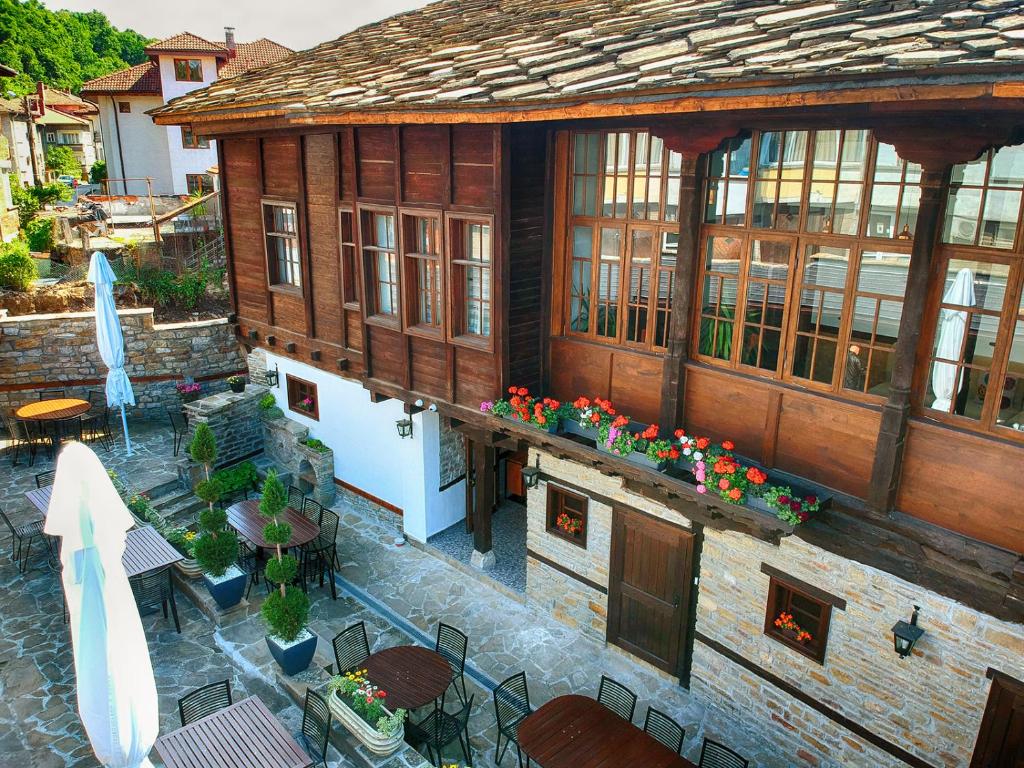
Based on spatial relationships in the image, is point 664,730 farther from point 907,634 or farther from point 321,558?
point 321,558

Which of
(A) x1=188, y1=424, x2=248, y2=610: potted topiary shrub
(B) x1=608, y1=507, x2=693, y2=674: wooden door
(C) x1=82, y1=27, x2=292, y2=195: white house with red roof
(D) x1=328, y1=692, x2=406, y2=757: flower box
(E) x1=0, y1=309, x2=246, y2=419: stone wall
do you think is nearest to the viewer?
(D) x1=328, y1=692, x2=406, y2=757: flower box

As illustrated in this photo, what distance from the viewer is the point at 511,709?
27.6 feet

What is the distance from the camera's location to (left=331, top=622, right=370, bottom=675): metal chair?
925 cm

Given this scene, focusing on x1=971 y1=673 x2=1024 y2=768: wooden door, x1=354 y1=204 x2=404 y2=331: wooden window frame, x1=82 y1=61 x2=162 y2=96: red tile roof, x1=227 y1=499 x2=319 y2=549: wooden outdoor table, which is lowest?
x1=227 y1=499 x2=319 y2=549: wooden outdoor table

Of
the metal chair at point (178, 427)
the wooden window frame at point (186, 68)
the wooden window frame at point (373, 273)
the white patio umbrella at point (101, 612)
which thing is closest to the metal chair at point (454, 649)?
the white patio umbrella at point (101, 612)

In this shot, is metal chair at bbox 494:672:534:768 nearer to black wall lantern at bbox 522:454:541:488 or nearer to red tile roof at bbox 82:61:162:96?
black wall lantern at bbox 522:454:541:488

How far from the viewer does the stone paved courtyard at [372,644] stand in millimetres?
8781

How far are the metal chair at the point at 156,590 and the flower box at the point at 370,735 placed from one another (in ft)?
12.3

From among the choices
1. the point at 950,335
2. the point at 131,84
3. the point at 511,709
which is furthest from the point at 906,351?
the point at 131,84

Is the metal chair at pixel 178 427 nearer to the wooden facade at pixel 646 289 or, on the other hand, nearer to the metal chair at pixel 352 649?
the wooden facade at pixel 646 289

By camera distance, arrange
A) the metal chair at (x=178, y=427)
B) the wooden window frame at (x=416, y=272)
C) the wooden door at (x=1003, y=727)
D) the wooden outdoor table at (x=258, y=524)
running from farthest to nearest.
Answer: the metal chair at (x=178, y=427)
the wooden outdoor table at (x=258, y=524)
the wooden window frame at (x=416, y=272)
the wooden door at (x=1003, y=727)

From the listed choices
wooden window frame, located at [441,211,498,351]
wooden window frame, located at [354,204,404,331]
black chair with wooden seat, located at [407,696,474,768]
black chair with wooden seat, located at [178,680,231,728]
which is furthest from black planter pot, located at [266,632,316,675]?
wooden window frame, located at [354,204,404,331]

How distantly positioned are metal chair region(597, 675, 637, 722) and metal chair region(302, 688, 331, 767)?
9.59 ft

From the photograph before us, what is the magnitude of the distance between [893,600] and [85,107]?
63.6 meters
